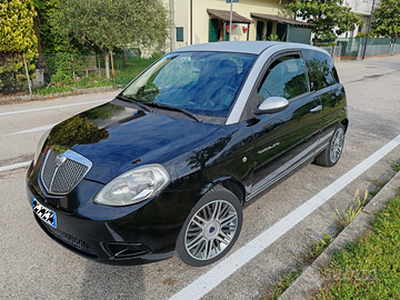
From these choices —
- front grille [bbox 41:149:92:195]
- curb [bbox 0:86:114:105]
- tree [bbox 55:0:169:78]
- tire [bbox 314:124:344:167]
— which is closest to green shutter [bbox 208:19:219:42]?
tree [bbox 55:0:169:78]

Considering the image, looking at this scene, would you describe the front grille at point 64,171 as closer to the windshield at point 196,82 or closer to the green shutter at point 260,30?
the windshield at point 196,82

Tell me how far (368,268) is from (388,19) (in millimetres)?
41410

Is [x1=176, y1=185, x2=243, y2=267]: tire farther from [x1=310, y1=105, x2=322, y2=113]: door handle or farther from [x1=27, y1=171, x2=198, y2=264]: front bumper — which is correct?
[x1=310, y1=105, x2=322, y2=113]: door handle

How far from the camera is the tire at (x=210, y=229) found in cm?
243

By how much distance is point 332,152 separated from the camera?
4.65 metres

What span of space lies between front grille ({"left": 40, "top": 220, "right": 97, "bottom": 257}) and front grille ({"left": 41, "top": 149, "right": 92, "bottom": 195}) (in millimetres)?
344

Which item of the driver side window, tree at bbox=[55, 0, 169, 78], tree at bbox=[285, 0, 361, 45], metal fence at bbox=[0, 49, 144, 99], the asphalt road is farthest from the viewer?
tree at bbox=[285, 0, 361, 45]

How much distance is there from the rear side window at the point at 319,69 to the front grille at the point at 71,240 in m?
3.08

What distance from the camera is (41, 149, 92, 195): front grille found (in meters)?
2.31

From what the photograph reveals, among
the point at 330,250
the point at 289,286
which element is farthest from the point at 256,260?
the point at 330,250

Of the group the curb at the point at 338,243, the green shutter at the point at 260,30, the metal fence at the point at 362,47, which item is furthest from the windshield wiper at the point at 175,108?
the metal fence at the point at 362,47

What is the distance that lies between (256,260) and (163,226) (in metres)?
1.02

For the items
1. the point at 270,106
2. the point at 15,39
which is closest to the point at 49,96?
the point at 15,39

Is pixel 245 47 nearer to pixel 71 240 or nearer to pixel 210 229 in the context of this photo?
pixel 210 229
